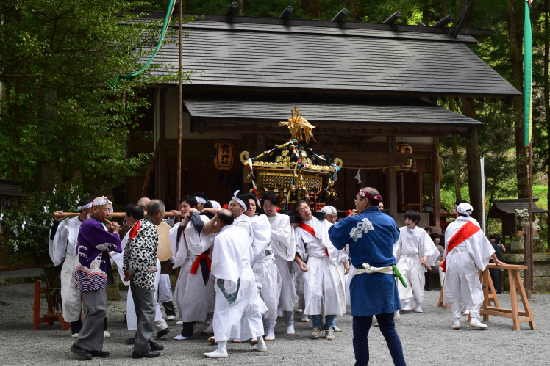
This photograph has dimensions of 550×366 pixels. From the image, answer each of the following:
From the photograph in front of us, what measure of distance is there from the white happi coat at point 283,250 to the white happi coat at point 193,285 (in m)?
0.87

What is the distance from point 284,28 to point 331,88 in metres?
3.89

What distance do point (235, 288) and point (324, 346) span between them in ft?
4.71

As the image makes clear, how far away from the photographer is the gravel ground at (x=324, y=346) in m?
5.86

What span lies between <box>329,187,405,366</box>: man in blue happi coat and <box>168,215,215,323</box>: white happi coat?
2.12 metres

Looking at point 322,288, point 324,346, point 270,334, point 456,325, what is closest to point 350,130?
point 456,325

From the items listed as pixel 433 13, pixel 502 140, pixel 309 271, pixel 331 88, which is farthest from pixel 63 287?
pixel 433 13

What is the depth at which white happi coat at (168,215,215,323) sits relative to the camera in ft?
22.4

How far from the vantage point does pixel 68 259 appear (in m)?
7.29

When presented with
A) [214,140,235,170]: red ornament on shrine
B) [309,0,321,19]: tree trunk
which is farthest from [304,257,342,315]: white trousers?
[309,0,321,19]: tree trunk

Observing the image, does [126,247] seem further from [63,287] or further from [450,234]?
[450,234]

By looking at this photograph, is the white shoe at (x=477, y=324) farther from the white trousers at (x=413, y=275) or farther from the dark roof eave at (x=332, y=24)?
the dark roof eave at (x=332, y=24)

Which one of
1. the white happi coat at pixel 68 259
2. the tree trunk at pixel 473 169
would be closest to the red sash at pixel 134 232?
the white happi coat at pixel 68 259

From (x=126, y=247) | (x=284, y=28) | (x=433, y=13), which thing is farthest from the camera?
(x=433, y=13)

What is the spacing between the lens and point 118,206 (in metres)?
19.4
